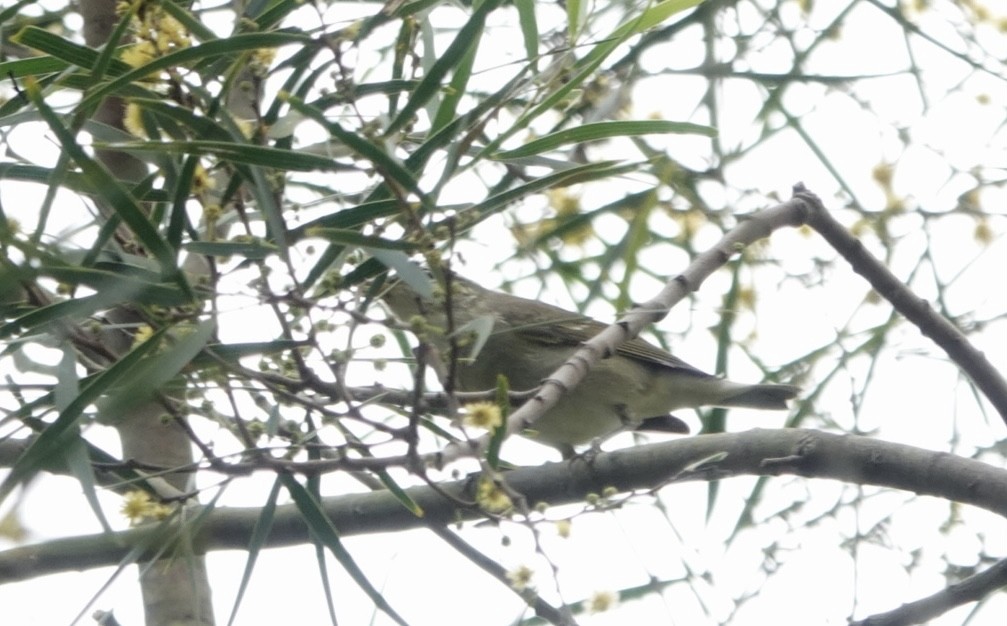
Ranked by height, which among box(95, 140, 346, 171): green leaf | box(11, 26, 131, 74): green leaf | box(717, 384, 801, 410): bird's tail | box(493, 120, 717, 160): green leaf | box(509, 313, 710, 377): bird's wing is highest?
box(509, 313, 710, 377): bird's wing

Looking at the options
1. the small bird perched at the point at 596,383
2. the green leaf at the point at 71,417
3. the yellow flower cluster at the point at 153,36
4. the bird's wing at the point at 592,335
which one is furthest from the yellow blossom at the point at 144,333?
the bird's wing at the point at 592,335

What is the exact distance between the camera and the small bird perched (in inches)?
134

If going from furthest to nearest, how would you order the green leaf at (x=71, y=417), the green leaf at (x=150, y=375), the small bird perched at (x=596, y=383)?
the small bird perched at (x=596, y=383) < the green leaf at (x=71, y=417) < the green leaf at (x=150, y=375)

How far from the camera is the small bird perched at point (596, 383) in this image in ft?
11.1

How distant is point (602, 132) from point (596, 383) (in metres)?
1.90

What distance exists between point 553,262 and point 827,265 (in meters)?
0.65

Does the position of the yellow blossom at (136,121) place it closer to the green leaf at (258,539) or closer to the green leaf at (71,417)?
the green leaf at (71,417)

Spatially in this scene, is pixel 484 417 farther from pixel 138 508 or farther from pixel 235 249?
pixel 138 508

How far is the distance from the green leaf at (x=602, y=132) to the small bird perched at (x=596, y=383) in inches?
55.5

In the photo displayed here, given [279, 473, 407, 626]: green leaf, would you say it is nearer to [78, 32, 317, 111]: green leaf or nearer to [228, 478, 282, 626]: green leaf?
[228, 478, 282, 626]: green leaf

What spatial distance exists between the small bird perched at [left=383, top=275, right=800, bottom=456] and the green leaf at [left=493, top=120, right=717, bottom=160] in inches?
55.5

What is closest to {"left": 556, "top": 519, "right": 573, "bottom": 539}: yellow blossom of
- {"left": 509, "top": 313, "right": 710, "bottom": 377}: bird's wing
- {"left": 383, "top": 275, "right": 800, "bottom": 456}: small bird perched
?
{"left": 383, "top": 275, "right": 800, "bottom": 456}: small bird perched

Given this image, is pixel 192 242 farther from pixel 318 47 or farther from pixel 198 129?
pixel 318 47

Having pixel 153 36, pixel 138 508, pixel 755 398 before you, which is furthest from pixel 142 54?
pixel 755 398
